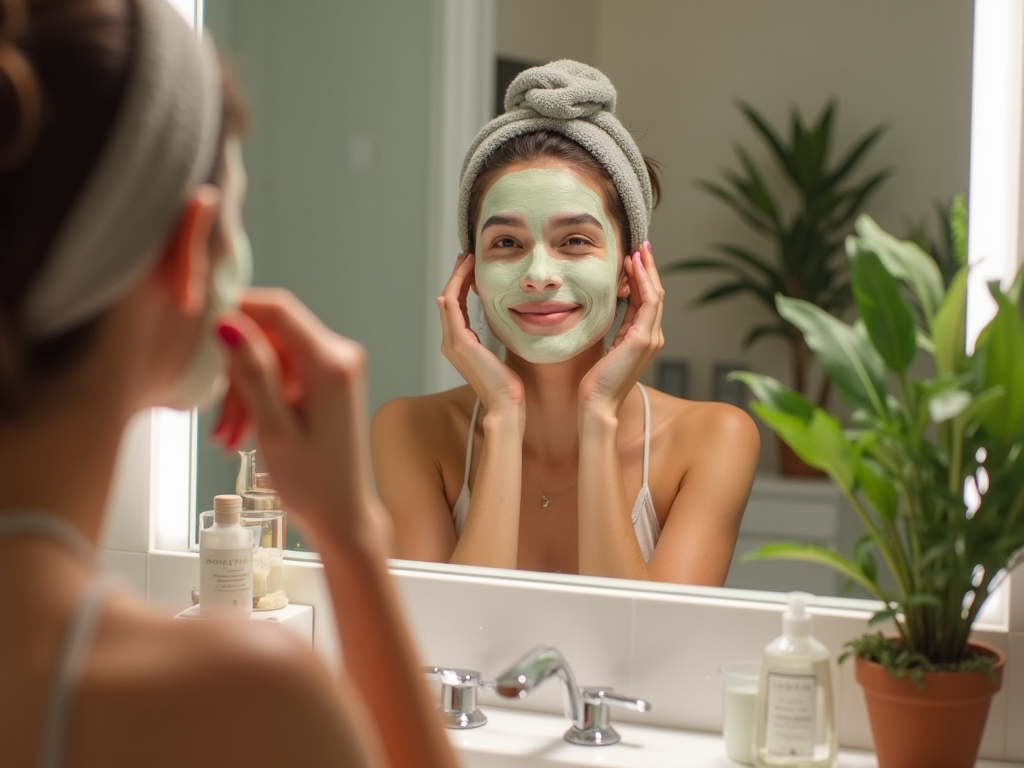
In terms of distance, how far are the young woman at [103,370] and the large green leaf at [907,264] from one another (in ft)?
2.03

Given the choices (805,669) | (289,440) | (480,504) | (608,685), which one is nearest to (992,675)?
(805,669)

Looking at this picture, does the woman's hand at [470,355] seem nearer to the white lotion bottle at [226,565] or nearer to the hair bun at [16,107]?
the white lotion bottle at [226,565]

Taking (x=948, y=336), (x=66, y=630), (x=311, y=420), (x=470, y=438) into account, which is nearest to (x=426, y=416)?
(x=470, y=438)

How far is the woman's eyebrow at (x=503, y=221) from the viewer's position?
1261mm

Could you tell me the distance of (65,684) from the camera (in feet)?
1.56

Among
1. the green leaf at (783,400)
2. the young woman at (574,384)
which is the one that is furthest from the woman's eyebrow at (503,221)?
the green leaf at (783,400)

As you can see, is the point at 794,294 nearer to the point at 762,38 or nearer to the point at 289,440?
the point at 762,38

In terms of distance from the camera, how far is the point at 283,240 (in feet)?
4.70

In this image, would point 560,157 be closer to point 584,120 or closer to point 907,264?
A: point 584,120

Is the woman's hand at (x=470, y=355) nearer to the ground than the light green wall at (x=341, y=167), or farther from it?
nearer to the ground

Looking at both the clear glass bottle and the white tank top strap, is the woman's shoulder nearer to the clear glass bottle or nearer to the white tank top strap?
the clear glass bottle

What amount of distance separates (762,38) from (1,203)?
0.90 metres

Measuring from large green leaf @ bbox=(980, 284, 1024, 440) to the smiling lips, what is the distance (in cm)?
45

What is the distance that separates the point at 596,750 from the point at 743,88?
0.69m
